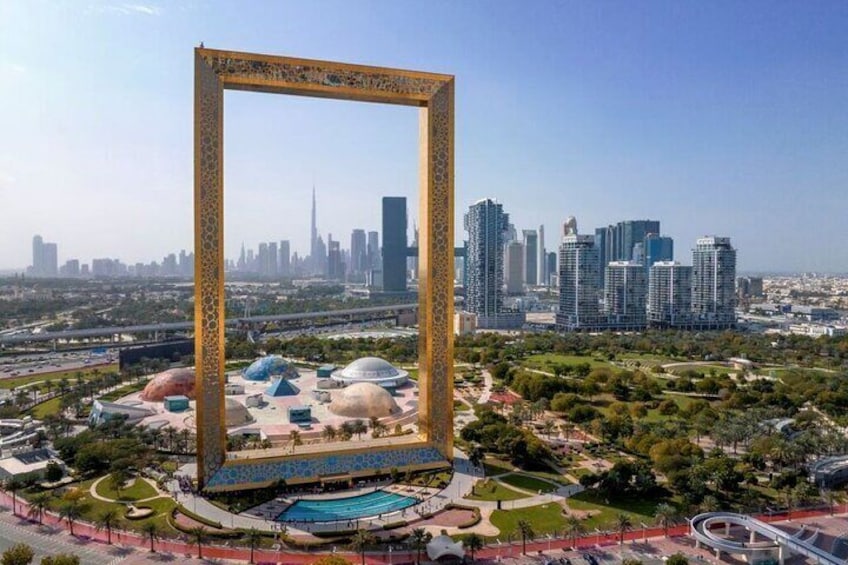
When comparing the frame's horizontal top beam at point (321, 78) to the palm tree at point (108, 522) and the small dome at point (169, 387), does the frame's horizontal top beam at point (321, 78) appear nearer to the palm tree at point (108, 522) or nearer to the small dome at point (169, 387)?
the palm tree at point (108, 522)

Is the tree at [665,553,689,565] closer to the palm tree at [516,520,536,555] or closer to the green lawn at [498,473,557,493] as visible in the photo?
the palm tree at [516,520,536,555]

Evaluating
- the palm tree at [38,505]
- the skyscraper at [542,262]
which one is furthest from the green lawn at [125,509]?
the skyscraper at [542,262]

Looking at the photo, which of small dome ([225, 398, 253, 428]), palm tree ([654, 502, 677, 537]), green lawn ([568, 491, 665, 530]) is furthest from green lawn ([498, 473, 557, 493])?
small dome ([225, 398, 253, 428])

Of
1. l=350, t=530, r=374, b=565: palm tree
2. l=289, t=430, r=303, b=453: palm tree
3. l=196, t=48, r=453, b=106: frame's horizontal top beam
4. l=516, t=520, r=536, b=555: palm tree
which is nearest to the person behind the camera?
l=350, t=530, r=374, b=565: palm tree

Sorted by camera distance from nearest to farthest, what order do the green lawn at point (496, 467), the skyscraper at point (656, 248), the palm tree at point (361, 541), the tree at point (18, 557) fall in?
the tree at point (18, 557) < the palm tree at point (361, 541) < the green lawn at point (496, 467) < the skyscraper at point (656, 248)

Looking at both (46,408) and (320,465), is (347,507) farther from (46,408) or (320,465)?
(46,408)

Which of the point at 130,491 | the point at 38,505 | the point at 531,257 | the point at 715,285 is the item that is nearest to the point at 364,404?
the point at 130,491

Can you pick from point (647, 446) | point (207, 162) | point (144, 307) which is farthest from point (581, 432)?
point (144, 307)
